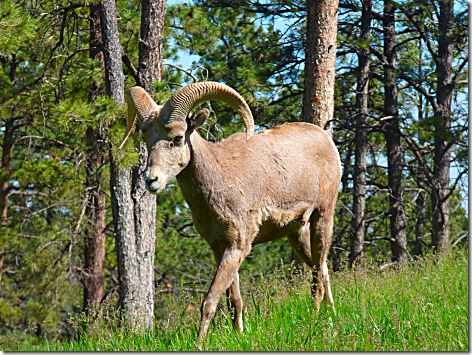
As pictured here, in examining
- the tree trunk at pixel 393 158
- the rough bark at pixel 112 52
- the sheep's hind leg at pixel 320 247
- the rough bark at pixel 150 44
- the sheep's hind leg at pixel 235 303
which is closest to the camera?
the sheep's hind leg at pixel 235 303

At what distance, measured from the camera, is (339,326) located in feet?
13.3

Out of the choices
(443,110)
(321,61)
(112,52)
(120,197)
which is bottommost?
(120,197)

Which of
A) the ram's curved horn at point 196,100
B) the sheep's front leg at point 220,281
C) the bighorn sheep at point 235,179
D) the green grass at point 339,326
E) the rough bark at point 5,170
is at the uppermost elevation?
the rough bark at point 5,170

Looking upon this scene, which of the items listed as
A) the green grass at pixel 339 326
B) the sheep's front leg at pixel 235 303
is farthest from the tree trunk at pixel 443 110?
the sheep's front leg at pixel 235 303

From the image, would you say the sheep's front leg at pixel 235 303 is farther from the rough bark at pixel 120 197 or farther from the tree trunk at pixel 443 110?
the tree trunk at pixel 443 110

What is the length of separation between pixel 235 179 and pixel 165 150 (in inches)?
29.2

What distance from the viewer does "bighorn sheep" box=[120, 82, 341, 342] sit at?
4.27m

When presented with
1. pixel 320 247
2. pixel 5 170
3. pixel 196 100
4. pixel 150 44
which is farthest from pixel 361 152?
pixel 5 170

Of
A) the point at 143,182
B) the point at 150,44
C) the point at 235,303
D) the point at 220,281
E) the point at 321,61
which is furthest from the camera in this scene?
the point at 150,44

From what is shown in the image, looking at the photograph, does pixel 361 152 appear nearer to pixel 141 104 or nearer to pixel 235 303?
pixel 235 303

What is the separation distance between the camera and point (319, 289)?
5293 millimetres

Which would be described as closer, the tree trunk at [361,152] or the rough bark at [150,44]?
the rough bark at [150,44]

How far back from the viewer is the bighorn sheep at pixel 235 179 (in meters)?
4.27

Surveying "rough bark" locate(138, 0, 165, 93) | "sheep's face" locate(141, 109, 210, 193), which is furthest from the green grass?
"rough bark" locate(138, 0, 165, 93)
